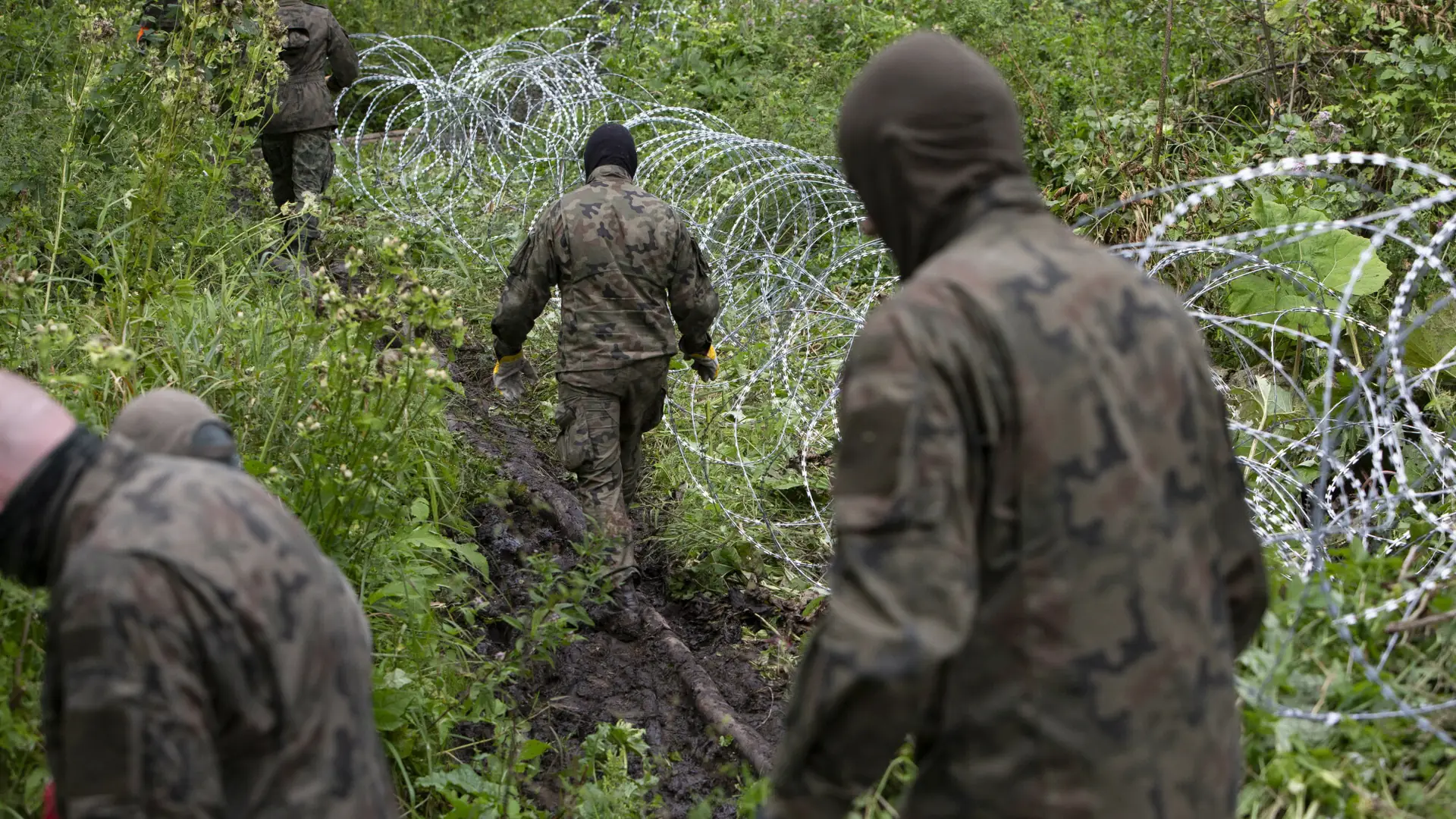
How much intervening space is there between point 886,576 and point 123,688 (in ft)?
3.63

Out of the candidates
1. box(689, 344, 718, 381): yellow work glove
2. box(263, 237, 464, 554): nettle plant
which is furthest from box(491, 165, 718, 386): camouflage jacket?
box(263, 237, 464, 554): nettle plant

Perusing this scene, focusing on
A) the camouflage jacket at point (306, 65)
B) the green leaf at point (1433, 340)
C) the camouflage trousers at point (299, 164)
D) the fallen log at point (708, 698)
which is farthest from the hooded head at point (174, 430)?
the camouflage trousers at point (299, 164)

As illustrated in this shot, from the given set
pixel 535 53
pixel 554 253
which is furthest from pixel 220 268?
pixel 535 53

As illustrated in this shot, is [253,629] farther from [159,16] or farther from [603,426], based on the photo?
[159,16]

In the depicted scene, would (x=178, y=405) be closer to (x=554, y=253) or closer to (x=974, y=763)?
(x=974, y=763)

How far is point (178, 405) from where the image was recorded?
7.45 feet

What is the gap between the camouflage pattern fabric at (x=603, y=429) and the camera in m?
6.43

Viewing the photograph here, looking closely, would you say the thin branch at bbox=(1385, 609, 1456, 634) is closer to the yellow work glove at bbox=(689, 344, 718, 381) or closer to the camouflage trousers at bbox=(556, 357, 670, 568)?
the camouflage trousers at bbox=(556, 357, 670, 568)

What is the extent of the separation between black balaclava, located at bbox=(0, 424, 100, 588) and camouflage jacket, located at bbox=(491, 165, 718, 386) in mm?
4230

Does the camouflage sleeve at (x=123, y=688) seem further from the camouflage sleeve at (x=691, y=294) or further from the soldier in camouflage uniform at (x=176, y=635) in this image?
the camouflage sleeve at (x=691, y=294)

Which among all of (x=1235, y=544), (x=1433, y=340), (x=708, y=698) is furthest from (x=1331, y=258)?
(x=1235, y=544)

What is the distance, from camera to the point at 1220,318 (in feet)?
15.7

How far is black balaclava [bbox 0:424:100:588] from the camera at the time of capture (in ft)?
6.77

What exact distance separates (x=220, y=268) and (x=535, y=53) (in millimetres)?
7297
